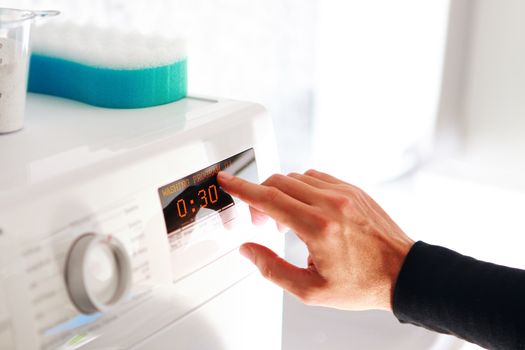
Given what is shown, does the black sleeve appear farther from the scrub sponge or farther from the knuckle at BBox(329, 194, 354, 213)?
the scrub sponge

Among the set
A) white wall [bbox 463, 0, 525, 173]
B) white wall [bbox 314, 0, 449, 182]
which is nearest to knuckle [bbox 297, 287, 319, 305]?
white wall [bbox 314, 0, 449, 182]

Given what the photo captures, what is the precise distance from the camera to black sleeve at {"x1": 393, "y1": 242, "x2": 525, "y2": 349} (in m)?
0.61

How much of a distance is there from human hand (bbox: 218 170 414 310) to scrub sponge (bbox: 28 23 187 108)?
0.15m

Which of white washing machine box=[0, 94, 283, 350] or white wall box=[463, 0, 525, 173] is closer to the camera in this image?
white washing machine box=[0, 94, 283, 350]

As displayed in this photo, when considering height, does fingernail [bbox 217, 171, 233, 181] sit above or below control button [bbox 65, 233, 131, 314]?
above

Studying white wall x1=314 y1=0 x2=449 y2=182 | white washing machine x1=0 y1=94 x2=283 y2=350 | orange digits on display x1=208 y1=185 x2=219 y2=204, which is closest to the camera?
white washing machine x1=0 y1=94 x2=283 y2=350

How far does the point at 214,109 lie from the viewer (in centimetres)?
66

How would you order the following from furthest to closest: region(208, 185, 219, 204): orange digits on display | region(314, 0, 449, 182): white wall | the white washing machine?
region(314, 0, 449, 182): white wall, region(208, 185, 219, 204): orange digits on display, the white washing machine

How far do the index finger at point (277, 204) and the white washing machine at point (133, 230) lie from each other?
0.01m

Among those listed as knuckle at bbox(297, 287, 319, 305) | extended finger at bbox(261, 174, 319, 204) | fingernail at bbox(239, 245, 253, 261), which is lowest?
knuckle at bbox(297, 287, 319, 305)

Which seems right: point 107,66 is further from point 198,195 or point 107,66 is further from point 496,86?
point 496,86

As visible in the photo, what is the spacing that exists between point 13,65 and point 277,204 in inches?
11.1

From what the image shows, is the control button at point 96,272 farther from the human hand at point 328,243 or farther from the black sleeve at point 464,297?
the black sleeve at point 464,297

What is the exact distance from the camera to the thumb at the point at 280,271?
0.62m
